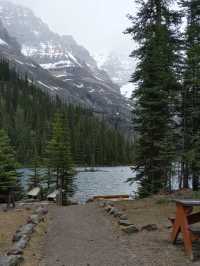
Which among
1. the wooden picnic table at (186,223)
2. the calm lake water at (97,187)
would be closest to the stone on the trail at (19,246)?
the wooden picnic table at (186,223)

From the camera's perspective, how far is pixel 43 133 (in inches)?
6068

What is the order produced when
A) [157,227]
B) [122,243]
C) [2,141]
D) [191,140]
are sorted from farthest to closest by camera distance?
1. [2,141]
2. [191,140]
3. [157,227]
4. [122,243]

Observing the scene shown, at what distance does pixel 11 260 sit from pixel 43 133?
14670cm

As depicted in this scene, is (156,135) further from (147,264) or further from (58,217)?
(147,264)

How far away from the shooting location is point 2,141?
110ft

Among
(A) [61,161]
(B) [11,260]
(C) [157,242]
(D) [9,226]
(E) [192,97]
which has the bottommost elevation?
(D) [9,226]

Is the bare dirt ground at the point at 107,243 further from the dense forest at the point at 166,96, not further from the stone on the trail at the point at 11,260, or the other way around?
the dense forest at the point at 166,96

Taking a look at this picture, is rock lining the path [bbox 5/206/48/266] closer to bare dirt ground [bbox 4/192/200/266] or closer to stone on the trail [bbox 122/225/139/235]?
bare dirt ground [bbox 4/192/200/266]

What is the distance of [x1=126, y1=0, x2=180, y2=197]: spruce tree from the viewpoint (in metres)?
22.5

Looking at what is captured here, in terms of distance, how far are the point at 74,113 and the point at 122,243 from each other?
170809 millimetres

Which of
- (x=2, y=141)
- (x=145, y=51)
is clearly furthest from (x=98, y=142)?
(x=145, y=51)

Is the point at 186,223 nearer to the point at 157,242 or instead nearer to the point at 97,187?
the point at 157,242

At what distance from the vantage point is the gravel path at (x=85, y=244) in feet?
31.3

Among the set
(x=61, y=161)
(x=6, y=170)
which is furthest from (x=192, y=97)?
(x=61, y=161)
